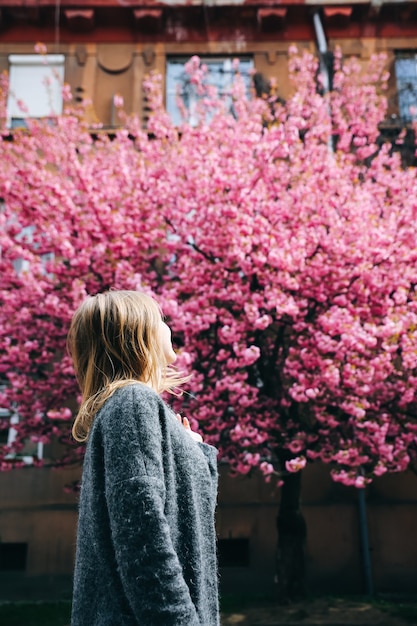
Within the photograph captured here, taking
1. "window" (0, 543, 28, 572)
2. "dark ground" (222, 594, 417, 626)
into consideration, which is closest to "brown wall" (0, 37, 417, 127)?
"window" (0, 543, 28, 572)

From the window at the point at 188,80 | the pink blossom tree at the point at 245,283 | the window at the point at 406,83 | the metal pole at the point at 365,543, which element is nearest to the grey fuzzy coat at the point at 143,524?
the pink blossom tree at the point at 245,283

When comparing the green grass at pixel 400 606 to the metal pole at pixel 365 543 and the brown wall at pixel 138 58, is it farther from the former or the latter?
the brown wall at pixel 138 58

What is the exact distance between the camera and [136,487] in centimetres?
183

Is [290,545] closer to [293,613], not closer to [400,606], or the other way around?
[293,613]

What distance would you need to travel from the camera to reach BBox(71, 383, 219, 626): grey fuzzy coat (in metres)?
1.75

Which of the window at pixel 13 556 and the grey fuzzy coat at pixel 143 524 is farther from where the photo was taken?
the window at pixel 13 556

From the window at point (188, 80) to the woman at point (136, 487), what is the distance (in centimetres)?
1250

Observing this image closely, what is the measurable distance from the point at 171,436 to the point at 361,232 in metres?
7.61

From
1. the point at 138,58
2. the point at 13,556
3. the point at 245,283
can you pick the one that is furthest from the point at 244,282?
the point at 138,58

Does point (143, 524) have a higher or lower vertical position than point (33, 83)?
lower

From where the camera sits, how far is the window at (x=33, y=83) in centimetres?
1428

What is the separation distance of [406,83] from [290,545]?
414 inches


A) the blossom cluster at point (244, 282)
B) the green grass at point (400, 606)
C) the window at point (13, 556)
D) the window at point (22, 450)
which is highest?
the blossom cluster at point (244, 282)

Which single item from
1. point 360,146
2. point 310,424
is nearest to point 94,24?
point 360,146
